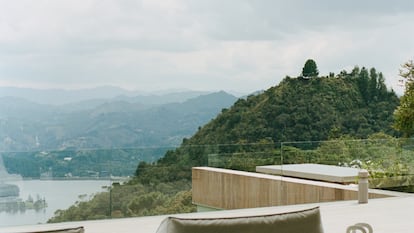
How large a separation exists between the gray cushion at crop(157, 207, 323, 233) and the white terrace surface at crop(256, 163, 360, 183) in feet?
12.9

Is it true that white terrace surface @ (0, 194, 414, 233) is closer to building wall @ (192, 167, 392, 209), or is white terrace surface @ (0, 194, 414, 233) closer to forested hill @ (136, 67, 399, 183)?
building wall @ (192, 167, 392, 209)

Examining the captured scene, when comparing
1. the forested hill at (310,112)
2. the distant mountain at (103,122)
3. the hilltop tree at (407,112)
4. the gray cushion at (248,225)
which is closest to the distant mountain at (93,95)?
the distant mountain at (103,122)

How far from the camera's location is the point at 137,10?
8383 mm

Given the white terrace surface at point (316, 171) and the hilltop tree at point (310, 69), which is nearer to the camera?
the white terrace surface at point (316, 171)

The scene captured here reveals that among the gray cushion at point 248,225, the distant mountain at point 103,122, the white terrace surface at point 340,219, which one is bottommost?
the white terrace surface at point 340,219

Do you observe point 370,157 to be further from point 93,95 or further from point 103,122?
point 93,95

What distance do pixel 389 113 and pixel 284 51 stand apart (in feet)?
5.50

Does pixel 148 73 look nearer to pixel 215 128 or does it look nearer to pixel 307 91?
pixel 215 128

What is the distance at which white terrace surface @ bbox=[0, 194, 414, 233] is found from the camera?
15.6ft

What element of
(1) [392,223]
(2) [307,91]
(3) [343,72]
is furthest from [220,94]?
(1) [392,223]

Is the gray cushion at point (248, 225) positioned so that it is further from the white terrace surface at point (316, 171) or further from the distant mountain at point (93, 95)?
the distant mountain at point (93, 95)

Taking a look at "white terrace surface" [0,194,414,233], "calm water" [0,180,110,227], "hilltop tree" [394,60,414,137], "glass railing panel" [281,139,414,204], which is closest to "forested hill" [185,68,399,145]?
"hilltop tree" [394,60,414,137]

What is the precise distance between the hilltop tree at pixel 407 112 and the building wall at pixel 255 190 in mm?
1713

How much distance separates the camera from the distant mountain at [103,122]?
7562 mm
